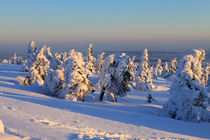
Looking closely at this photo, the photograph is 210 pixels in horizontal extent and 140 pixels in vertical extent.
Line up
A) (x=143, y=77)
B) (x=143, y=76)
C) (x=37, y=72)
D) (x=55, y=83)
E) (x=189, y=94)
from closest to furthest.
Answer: (x=189, y=94) → (x=55, y=83) → (x=37, y=72) → (x=143, y=77) → (x=143, y=76)

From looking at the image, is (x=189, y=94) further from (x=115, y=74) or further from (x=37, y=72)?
(x=37, y=72)

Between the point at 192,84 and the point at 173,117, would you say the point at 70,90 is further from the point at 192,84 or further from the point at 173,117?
the point at 192,84

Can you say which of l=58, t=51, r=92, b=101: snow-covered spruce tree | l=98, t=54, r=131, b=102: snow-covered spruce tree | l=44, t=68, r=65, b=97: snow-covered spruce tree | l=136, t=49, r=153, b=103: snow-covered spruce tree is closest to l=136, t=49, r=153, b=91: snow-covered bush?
l=136, t=49, r=153, b=103: snow-covered spruce tree

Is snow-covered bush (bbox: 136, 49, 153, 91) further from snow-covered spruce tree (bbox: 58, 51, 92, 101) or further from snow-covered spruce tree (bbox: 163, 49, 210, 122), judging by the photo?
snow-covered spruce tree (bbox: 163, 49, 210, 122)

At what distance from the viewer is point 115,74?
86.4 feet

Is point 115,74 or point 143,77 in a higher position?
point 115,74

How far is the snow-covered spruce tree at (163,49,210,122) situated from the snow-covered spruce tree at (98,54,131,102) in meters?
7.71

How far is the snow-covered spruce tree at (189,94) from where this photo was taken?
17891mm

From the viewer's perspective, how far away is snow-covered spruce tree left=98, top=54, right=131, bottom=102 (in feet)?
84.9

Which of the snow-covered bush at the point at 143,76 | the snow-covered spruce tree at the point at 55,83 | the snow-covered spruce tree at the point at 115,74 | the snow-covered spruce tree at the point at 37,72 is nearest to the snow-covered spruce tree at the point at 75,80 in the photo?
the snow-covered spruce tree at the point at 115,74

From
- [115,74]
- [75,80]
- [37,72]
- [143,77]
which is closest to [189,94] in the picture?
[115,74]

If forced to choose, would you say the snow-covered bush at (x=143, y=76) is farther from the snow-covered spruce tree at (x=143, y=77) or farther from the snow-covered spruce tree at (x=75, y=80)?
the snow-covered spruce tree at (x=75, y=80)

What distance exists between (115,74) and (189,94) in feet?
34.5

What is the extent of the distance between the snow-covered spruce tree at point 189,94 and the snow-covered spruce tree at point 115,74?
771 cm
